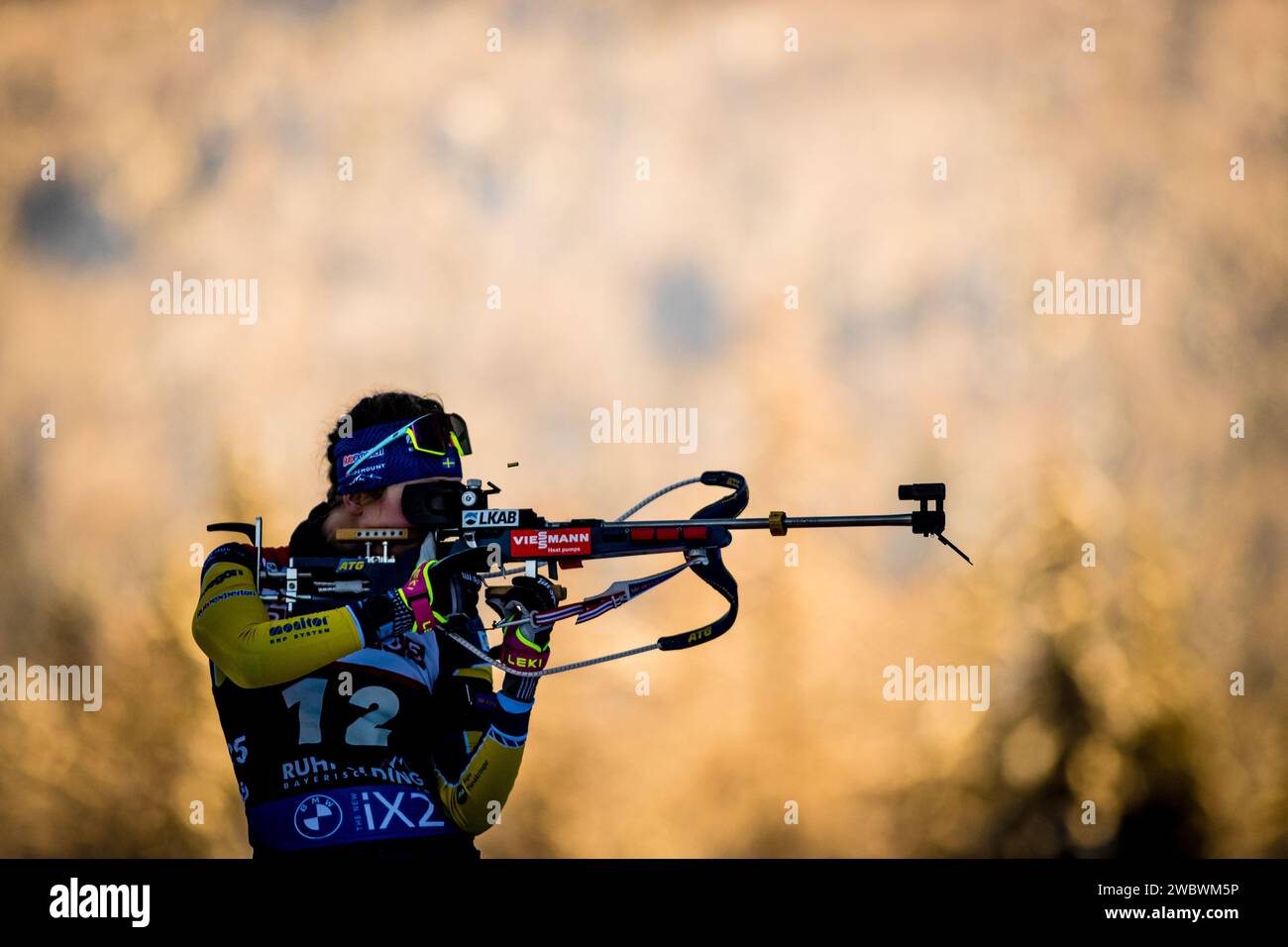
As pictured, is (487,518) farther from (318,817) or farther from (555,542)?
(318,817)

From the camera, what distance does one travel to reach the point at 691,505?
20.5 feet

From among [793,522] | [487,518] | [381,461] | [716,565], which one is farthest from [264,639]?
[793,522]

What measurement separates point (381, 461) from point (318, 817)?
103cm

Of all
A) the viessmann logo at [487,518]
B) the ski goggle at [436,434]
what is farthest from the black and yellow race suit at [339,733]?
the ski goggle at [436,434]

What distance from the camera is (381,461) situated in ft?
13.3

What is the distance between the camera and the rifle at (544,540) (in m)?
3.95

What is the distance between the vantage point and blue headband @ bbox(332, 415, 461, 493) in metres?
4.04

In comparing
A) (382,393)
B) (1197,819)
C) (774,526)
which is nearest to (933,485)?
(774,526)

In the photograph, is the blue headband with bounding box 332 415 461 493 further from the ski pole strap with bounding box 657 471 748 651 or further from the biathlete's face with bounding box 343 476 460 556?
the ski pole strap with bounding box 657 471 748 651

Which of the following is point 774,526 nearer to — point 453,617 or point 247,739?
point 453,617

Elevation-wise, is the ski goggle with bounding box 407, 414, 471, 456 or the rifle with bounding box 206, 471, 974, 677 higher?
the ski goggle with bounding box 407, 414, 471, 456

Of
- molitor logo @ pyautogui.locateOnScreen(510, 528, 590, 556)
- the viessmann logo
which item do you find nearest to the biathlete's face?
the viessmann logo

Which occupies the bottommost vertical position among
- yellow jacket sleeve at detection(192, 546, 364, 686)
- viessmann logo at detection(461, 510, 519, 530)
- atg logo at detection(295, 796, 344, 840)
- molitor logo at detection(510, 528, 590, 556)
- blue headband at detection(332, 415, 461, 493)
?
atg logo at detection(295, 796, 344, 840)

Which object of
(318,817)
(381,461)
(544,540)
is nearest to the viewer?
(318,817)
